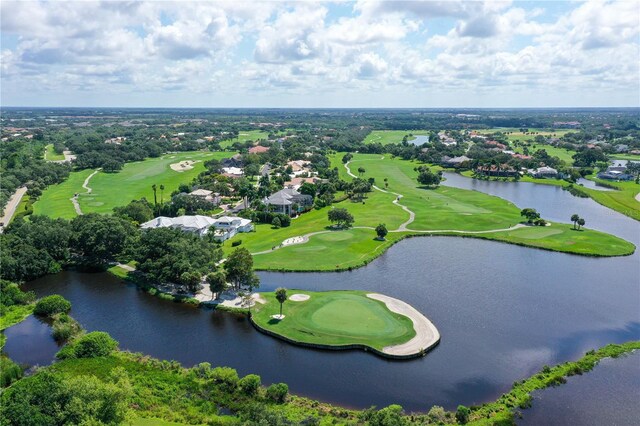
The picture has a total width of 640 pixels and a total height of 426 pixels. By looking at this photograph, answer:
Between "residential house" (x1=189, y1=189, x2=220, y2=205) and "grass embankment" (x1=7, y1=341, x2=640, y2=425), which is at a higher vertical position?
"residential house" (x1=189, y1=189, x2=220, y2=205)

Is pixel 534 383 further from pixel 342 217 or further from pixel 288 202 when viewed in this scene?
pixel 288 202

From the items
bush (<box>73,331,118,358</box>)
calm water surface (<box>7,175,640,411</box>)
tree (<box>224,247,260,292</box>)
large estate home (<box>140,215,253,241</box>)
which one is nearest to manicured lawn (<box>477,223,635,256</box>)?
calm water surface (<box>7,175,640,411</box>)

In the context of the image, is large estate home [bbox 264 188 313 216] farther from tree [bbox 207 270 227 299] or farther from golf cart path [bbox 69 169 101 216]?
tree [bbox 207 270 227 299]

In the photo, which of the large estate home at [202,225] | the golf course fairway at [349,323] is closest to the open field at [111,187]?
the large estate home at [202,225]

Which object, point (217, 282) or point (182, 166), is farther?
point (182, 166)

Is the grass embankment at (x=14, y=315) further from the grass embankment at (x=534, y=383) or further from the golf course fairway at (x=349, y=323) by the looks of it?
the grass embankment at (x=534, y=383)

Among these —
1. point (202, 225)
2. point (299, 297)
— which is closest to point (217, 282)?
point (299, 297)
